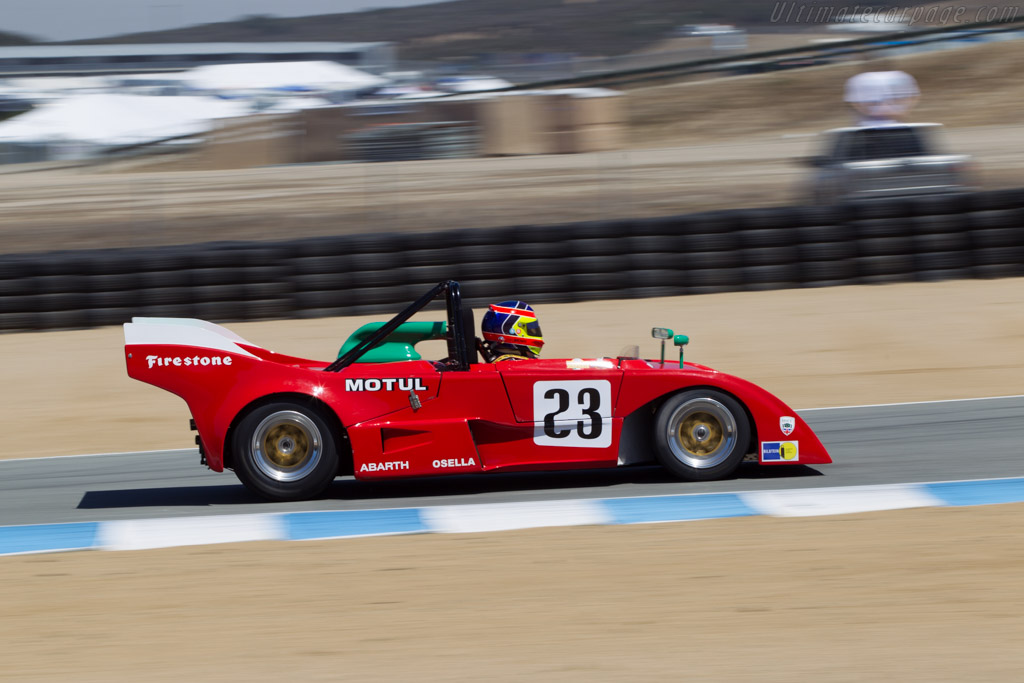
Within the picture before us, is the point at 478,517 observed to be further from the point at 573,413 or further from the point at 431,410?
the point at 573,413

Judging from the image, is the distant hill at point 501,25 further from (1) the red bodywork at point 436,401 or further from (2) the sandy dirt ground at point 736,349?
(1) the red bodywork at point 436,401

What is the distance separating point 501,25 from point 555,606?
85190 mm

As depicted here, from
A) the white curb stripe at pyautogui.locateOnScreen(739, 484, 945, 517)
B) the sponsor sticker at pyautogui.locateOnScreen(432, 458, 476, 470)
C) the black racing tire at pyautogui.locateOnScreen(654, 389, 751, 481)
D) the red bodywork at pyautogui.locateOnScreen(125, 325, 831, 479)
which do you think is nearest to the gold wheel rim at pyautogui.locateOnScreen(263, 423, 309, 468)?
the red bodywork at pyautogui.locateOnScreen(125, 325, 831, 479)

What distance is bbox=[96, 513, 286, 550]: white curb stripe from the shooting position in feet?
17.2

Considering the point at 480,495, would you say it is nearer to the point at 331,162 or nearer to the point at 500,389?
the point at 500,389

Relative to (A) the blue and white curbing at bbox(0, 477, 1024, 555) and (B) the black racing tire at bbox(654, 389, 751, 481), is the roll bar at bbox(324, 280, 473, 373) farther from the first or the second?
(B) the black racing tire at bbox(654, 389, 751, 481)

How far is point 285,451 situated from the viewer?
19.2ft

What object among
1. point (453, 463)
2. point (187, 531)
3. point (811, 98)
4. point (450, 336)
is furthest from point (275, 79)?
point (187, 531)

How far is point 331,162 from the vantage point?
2573 centimetres

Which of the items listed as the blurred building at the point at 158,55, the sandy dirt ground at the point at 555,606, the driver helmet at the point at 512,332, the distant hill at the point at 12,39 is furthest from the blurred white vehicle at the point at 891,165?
the distant hill at the point at 12,39

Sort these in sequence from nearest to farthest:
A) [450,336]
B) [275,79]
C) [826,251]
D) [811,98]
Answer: [450,336]
[826,251]
[811,98]
[275,79]

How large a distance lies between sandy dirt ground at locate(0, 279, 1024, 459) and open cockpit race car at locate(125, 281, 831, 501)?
7.69 ft

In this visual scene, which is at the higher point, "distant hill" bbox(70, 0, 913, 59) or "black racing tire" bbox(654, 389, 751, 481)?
"distant hill" bbox(70, 0, 913, 59)

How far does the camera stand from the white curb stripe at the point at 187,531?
525 cm
